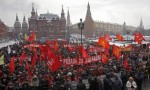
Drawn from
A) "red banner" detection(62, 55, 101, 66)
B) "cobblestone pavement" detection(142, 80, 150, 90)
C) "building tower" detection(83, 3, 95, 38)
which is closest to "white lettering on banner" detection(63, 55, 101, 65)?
"red banner" detection(62, 55, 101, 66)

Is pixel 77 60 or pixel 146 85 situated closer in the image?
pixel 146 85

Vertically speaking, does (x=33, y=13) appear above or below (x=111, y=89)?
above

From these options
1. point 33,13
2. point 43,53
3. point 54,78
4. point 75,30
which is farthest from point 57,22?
point 54,78

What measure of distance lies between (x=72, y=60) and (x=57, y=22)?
84.4 meters

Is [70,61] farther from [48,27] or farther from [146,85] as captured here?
[48,27]

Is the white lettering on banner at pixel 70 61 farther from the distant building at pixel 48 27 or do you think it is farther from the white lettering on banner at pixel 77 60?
the distant building at pixel 48 27

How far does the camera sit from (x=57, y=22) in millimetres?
103500

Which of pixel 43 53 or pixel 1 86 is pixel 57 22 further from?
pixel 1 86

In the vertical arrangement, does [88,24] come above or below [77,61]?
above

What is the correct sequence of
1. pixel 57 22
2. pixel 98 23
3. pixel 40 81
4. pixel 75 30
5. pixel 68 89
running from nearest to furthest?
1. pixel 68 89
2. pixel 40 81
3. pixel 57 22
4. pixel 75 30
5. pixel 98 23

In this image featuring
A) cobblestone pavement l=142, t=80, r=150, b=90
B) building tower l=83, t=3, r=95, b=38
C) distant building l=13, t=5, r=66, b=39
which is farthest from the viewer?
building tower l=83, t=3, r=95, b=38

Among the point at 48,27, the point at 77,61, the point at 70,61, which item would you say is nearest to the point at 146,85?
the point at 77,61

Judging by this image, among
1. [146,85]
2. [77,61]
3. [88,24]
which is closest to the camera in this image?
[146,85]

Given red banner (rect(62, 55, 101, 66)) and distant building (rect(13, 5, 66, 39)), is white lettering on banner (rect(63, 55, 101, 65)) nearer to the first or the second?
red banner (rect(62, 55, 101, 66))
